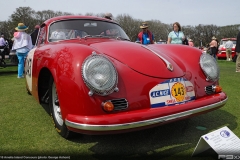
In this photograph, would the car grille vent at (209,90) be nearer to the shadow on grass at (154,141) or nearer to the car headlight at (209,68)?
the car headlight at (209,68)

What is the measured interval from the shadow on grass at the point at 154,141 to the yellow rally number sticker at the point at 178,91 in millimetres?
501

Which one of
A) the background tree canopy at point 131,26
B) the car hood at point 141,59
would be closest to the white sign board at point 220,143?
the car hood at point 141,59

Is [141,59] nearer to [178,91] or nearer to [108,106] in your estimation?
[178,91]

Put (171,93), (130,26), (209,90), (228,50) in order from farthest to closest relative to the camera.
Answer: (130,26)
(228,50)
(209,90)
(171,93)

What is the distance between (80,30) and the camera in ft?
11.4

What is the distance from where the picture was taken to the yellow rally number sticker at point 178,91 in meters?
2.35

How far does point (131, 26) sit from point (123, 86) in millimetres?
50991

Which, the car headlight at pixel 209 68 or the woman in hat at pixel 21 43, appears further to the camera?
the woman in hat at pixel 21 43

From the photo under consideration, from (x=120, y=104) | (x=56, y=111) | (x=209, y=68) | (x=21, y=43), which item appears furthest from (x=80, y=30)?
(x=21, y=43)

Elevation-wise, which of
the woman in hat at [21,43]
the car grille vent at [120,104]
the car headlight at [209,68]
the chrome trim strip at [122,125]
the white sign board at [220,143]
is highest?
the woman in hat at [21,43]

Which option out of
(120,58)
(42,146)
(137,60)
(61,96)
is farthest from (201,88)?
(42,146)

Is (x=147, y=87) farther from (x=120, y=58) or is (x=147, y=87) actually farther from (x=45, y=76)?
(x=45, y=76)

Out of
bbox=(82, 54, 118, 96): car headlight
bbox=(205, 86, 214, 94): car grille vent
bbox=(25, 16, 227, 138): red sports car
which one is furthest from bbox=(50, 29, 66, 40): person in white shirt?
bbox=(205, 86, 214, 94): car grille vent

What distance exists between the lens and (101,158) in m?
2.19
